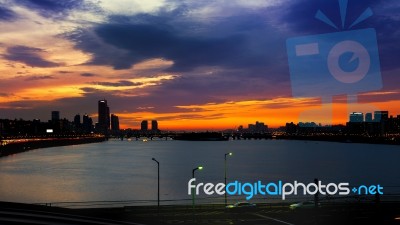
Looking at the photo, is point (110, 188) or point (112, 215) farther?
point (110, 188)

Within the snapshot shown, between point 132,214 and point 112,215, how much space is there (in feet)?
7.75

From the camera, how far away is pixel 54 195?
108m

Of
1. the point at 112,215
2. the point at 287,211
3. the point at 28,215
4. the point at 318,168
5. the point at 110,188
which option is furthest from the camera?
the point at 318,168

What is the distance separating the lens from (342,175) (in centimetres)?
15600

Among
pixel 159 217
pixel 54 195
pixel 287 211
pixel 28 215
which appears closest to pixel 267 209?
pixel 287 211

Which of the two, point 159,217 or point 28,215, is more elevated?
point 28,215

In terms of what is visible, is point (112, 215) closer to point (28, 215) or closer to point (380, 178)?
point (28, 215)

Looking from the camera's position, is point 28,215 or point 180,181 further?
point 180,181

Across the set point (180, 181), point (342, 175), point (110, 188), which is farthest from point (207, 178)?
point (342, 175)

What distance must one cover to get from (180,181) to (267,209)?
8346 cm

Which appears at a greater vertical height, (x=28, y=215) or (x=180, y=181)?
(x=28, y=215)

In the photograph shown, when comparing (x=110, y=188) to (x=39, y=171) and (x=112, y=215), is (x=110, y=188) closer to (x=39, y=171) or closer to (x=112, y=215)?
(x=39, y=171)

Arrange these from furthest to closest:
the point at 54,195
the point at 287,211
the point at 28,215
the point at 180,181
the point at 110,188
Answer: the point at 180,181, the point at 110,188, the point at 54,195, the point at 287,211, the point at 28,215

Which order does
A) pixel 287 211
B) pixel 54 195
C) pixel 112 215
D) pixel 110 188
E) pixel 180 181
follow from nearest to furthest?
pixel 112 215 → pixel 287 211 → pixel 54 195 → pixel 110 188 → pixel 180 181
